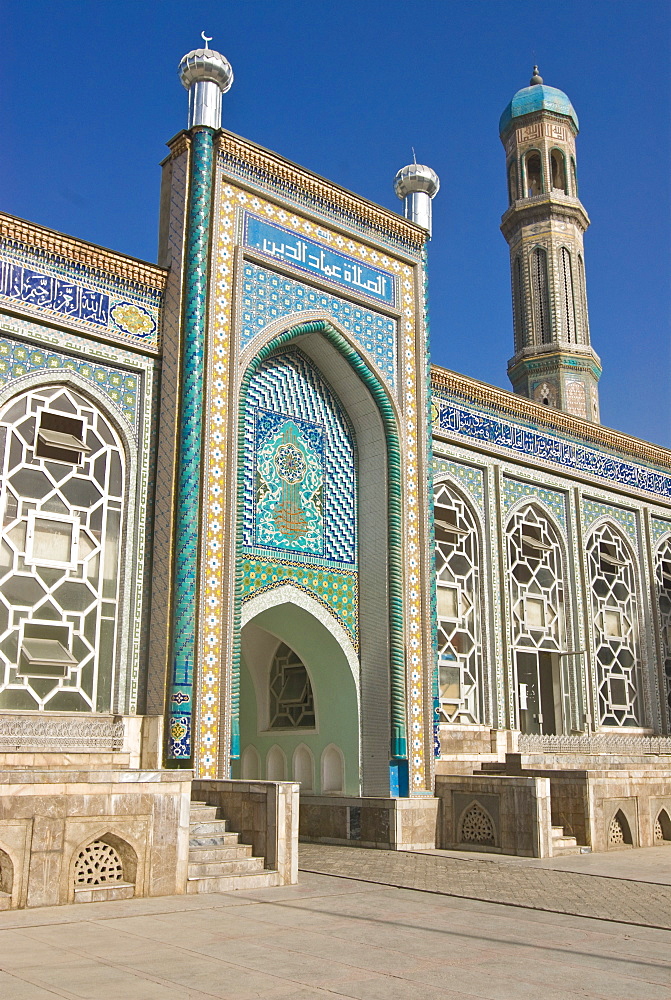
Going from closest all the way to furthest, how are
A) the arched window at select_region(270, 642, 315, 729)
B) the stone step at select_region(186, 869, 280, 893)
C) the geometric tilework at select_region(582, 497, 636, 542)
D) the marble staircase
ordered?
1. the stone step at select_region(186, 869, 280, 893)
2. the marble staircase
3. the arched window at select_region(270, 642, 315, 729)
4. the geometric tilework at select_region(582, 497, 636, 542)

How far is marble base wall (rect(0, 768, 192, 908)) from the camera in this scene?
5.48 metres

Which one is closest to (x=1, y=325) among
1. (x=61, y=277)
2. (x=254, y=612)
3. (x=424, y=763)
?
(x=61, y=277)

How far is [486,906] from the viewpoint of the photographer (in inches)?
230

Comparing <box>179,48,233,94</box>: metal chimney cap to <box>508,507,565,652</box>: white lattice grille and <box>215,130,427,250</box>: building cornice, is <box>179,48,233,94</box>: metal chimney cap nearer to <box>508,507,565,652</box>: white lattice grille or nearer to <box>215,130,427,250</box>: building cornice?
<box>215,130,427,250</box>: building cornice

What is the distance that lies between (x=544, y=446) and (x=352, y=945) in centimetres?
993

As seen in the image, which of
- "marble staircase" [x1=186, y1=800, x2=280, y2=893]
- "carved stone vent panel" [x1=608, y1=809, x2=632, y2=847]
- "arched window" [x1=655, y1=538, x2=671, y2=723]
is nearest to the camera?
→ "marble staircase" [x1=186, y1=800, x2=280, y2=893]

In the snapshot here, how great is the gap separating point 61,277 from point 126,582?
2.86 m

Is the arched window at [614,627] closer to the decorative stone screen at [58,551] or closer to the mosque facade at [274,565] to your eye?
the mosque facade at [274,565]

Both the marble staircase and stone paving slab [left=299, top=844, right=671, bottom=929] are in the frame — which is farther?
the marble staircase

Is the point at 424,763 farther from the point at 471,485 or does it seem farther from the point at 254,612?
the point at 471,485

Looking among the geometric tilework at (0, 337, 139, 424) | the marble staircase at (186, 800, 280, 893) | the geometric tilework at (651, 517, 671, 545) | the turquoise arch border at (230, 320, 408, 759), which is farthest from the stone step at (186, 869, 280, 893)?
the geometric tilework at (651, 517, 671, 545)

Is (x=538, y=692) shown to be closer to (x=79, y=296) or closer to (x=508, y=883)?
(x=508, y=883)

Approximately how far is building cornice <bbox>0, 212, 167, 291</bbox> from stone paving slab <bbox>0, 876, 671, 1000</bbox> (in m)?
5.77

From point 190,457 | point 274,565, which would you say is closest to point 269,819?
point 274,565
